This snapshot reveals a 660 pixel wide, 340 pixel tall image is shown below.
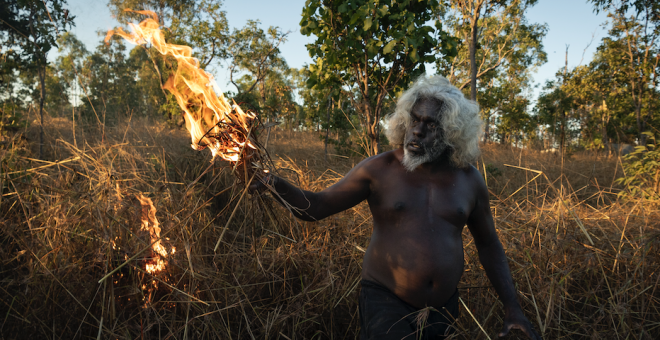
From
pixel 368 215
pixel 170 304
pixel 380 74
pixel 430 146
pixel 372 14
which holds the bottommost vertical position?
pixel 170 304

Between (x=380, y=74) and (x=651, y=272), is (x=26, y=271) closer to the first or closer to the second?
(x=380, y=74)

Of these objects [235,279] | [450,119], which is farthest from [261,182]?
[235,279]

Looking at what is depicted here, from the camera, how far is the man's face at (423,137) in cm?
196

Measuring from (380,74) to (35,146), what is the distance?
6013mm

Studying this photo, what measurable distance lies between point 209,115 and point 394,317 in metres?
1.38

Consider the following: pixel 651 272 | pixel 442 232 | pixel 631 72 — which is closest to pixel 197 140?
pixel 442 232

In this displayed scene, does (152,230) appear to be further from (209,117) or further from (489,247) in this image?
(489,247)

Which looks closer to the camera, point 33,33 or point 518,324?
point 518,324

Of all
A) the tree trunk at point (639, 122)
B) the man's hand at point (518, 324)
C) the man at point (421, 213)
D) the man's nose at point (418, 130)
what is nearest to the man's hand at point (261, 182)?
the man at point (421, 213)

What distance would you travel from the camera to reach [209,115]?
1.91 meters

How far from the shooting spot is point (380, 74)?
4.49 metres

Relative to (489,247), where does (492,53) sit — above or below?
above

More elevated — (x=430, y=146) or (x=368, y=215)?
(x=430, y=146)

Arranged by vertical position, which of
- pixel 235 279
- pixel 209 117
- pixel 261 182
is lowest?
pixel 235 279
